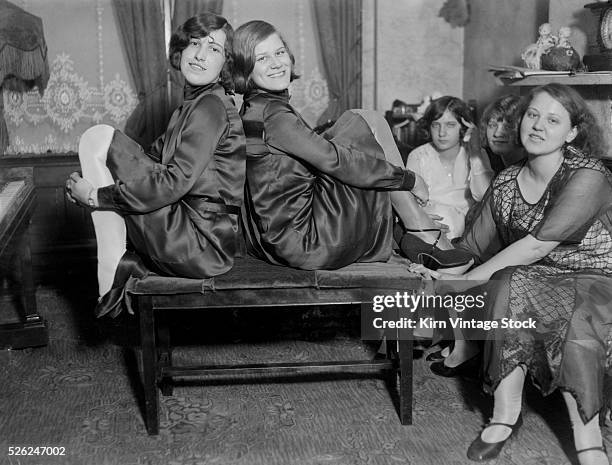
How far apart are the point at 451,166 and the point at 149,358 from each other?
7.00ft

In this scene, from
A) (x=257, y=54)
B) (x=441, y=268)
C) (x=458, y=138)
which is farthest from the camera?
(x=458, y=138)

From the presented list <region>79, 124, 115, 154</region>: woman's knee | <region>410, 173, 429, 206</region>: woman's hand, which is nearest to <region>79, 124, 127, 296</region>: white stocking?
<region>79, 124, 115, 154</region>: woman's knee

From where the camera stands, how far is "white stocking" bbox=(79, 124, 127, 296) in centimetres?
276

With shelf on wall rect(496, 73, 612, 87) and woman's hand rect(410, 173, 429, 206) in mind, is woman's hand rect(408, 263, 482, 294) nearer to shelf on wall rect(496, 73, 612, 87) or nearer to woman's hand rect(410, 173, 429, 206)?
woman's hand rect(410, 173, 429, 206)

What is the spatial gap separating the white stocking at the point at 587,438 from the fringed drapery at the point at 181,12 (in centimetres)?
383

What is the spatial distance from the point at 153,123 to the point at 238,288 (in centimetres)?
308

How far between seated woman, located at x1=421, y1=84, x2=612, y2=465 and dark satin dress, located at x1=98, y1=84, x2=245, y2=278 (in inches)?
33.4

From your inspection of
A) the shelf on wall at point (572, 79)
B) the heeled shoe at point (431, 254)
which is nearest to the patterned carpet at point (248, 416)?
the heeled shoe at point (431, 254)

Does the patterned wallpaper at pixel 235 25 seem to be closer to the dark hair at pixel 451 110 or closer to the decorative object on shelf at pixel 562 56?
the dark hair at pixel 451 110

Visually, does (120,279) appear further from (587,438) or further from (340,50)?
(340,50)

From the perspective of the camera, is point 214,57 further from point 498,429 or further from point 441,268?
point 498,429

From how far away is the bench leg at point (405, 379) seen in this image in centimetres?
291

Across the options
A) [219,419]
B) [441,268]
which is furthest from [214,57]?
[219,419]

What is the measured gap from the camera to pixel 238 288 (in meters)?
2.79
